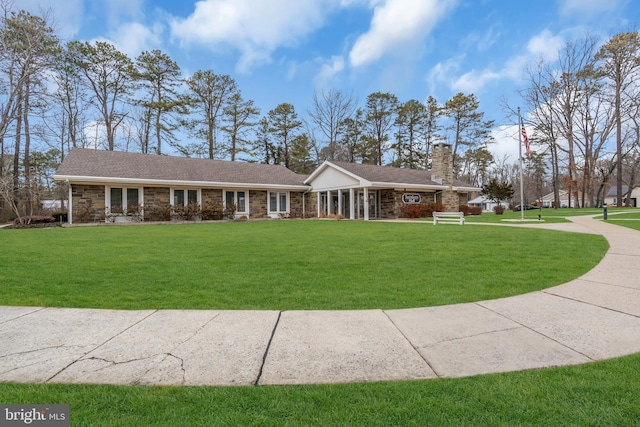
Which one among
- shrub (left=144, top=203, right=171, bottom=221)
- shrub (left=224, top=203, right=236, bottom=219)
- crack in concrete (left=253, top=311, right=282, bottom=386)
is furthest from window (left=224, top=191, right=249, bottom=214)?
crack in concrete (left=253, top=311, right=282, bottom=386)

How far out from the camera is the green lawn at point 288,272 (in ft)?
13.9

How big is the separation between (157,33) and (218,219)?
33.8 ft

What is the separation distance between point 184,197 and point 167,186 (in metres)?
1.19

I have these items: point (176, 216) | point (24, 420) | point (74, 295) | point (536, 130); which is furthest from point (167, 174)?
point (536, 130)

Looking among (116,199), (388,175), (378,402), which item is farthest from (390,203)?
(378,402)

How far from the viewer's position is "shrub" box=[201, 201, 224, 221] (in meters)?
20.0

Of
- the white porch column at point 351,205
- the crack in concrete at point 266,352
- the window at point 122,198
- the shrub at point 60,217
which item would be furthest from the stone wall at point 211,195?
the crack in concrete at point 266,352

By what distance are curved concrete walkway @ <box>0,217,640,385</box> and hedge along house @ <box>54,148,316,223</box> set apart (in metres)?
16.0

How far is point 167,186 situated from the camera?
64.4 feet

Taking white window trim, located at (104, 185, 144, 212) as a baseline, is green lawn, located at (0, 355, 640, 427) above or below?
below

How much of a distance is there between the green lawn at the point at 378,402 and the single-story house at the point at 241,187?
59.4ft

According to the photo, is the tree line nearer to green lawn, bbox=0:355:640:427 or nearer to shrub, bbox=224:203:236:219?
shrub, bbox=224:203:236:219

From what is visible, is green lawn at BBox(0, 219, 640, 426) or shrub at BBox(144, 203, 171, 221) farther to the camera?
shrub at BBox(144, 203, 171, 221)

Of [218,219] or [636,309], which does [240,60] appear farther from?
[636,309]
